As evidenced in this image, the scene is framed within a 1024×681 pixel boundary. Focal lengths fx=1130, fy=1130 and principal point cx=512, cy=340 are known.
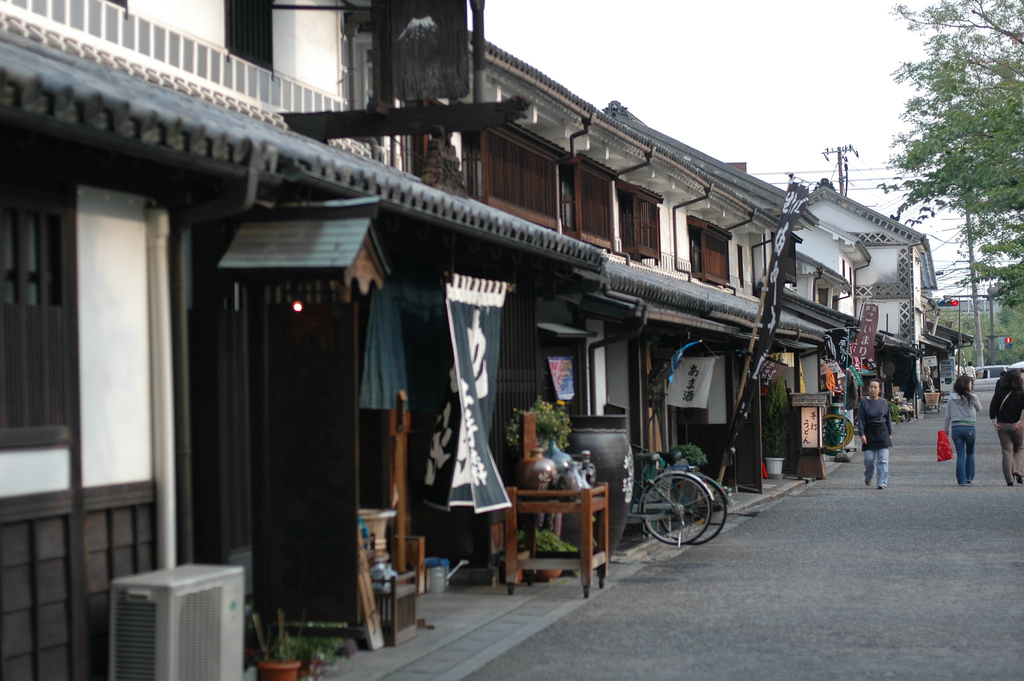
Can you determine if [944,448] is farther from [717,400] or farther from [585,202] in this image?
[585,202]

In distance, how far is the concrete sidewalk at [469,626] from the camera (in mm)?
7521

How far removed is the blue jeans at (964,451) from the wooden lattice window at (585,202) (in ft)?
25.6

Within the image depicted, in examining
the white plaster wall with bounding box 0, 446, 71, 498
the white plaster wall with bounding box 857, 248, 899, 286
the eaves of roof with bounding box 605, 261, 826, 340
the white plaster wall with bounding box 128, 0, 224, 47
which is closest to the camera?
the white plaster wall with bounding box 0, 446, 71, 498

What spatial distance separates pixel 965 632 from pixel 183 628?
18.9ft

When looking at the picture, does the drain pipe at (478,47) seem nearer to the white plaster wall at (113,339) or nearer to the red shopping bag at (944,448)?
the white plaster wall at (113,339)

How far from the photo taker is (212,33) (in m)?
9.66

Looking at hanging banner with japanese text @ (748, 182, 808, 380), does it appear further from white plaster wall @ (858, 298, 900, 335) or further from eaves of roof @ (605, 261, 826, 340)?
white plaster wall @ (858, 298, 900, 335)

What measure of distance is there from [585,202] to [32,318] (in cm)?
1218

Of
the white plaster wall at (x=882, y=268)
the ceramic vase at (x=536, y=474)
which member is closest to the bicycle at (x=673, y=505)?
the ceramic vase at (x=536, y=474)

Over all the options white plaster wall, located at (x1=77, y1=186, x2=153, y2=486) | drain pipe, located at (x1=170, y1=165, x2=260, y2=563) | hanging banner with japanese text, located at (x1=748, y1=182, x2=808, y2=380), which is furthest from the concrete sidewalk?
hanging banner with japanese text, located at (x1=748, y1=182, x2=808, y2=380)

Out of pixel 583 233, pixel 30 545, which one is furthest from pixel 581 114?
pixel 30 545

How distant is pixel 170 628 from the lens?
19.0 feet

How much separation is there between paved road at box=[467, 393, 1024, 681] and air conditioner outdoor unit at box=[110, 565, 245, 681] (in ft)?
6.57

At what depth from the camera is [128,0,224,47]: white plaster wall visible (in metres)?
8.88
